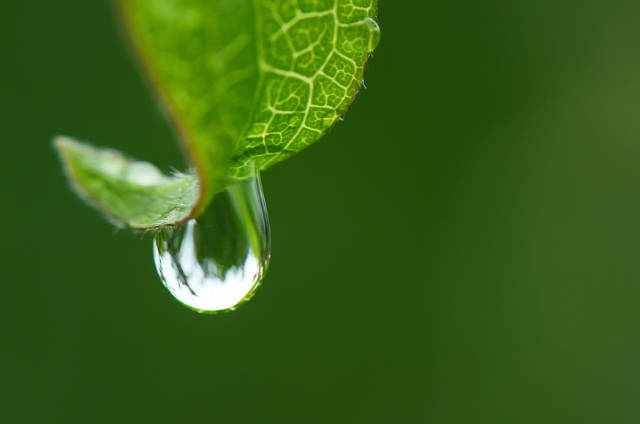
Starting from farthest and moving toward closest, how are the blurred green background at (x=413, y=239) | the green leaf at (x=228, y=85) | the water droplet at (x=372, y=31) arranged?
the blurred green background at (x=413, y=239) → the water droplet at (x=372, y=31) → the green leaf at (x=228, y=85)

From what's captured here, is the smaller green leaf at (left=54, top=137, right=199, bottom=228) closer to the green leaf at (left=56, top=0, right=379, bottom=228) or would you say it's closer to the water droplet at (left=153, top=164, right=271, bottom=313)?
the green leaf at (left=56, top=0, right=379, bottom=228)

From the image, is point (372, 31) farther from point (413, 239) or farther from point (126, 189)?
point (413, 239)

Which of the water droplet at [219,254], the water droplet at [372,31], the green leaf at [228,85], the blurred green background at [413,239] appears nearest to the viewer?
the green leaf at [228,85]

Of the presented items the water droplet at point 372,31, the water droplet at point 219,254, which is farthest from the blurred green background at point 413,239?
the water droplet at point 372,31

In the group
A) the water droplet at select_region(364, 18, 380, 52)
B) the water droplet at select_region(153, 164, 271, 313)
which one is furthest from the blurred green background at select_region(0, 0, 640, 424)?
the water droplet at select_region(364, 18, 380, 52)

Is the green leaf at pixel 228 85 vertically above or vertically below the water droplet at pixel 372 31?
below

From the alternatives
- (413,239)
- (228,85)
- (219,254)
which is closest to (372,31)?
(228,85)

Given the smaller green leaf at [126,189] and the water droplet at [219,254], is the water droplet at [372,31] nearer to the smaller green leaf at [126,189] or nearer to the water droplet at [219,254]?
the smaller green leaf at [126,189]
